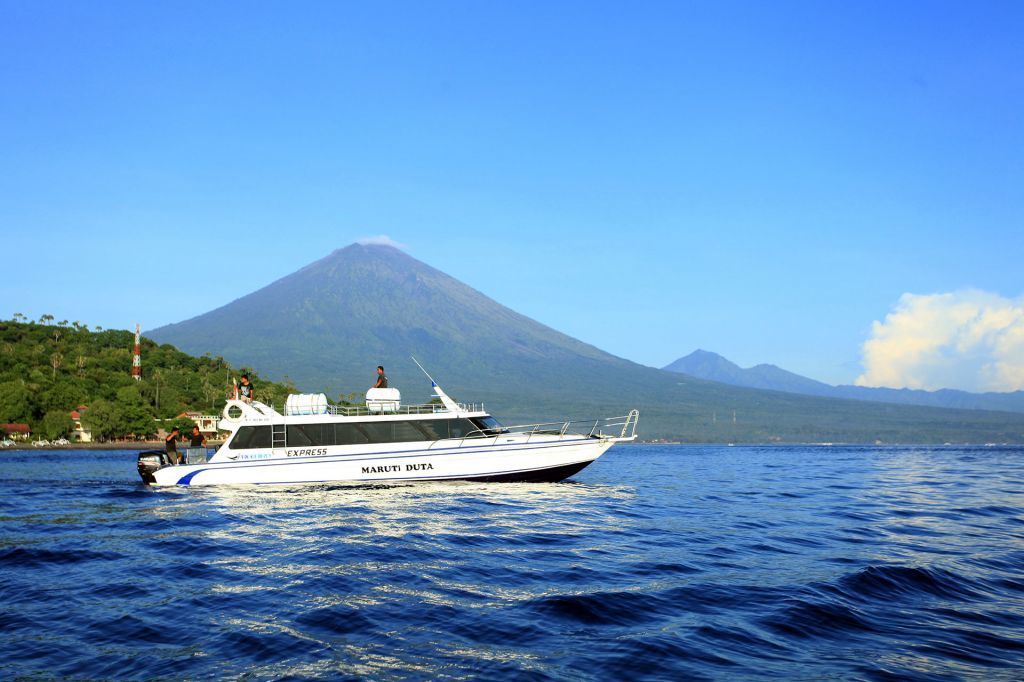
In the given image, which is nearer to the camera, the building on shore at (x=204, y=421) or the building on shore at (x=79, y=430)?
the building on shore at (x=79, y=430)

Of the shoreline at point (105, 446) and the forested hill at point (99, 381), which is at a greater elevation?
the forested hill at point (99, 381)

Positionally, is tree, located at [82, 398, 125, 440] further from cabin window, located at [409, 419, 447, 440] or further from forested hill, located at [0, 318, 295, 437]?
cabin window, located at [409, 419, 447, 440]

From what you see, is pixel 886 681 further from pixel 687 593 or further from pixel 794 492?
pixel 794 492

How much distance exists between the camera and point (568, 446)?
2850 centimetres

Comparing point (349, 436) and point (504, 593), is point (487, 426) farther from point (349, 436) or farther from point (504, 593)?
point (504, 593)

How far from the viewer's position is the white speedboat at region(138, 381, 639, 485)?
27750mm

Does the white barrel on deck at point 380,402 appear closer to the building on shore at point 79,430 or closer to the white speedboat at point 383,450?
the white speedboat at point 383,450

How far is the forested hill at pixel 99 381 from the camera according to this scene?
122 m

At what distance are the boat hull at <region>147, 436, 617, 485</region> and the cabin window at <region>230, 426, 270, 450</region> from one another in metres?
0.61

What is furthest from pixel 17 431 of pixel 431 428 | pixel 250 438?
pixel 431 428

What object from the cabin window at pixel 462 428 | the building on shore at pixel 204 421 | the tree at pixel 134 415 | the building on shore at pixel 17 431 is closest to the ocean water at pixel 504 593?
the cabin window at pixel 462 428

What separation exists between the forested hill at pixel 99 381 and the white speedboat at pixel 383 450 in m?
108

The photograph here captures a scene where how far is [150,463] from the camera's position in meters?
30.2

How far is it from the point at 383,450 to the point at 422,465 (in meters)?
1.57
